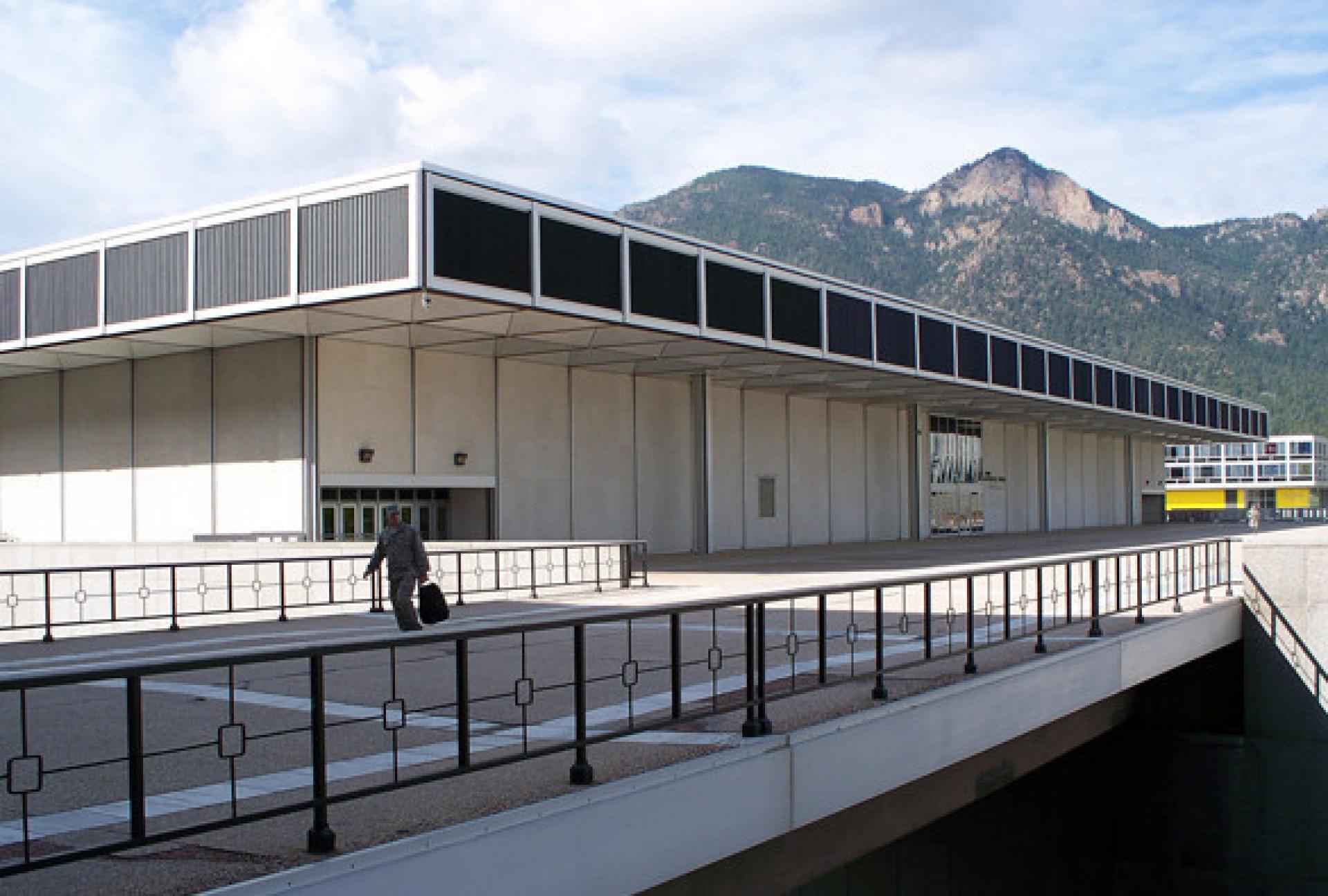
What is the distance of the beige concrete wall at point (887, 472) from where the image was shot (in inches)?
1983

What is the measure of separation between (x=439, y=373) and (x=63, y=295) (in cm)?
871

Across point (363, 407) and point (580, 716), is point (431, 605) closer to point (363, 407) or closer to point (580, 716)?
point (580, 716)

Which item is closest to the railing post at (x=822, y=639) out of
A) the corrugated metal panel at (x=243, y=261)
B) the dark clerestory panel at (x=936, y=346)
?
the corrugated metal panel at (x=243, y=261)

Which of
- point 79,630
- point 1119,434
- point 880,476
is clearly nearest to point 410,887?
point 79,630

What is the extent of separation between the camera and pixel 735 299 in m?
31.1

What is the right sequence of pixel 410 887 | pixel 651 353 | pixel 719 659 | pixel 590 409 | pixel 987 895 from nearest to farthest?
pixel 410 887 < pixel 719 659 < pixel 987 895 < pixel 651 353 < pixel 590 409

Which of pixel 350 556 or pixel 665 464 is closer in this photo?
pixel 350 556

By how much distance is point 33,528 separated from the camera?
34781 millimetres

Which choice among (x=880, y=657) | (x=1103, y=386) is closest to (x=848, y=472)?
(x=1103, y=386)

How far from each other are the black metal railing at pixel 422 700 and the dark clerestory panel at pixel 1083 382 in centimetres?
4097

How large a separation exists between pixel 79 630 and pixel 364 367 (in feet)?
27.7

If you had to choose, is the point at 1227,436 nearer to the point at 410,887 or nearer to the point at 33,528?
the point at 33,528

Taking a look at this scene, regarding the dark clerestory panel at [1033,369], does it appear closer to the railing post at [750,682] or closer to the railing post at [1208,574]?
the railing post at [1208,574]

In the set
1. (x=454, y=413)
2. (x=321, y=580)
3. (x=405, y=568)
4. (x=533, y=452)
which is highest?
(x=454, y=413)
